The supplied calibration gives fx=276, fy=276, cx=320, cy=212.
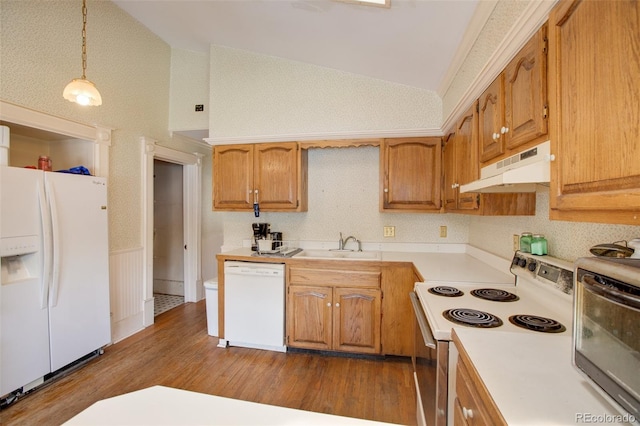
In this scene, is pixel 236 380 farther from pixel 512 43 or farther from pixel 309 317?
pixel 512 43

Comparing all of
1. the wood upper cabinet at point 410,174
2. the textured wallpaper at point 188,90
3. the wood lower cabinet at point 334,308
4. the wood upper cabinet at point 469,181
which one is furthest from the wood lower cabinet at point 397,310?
the textured wallpaper at point 188,90

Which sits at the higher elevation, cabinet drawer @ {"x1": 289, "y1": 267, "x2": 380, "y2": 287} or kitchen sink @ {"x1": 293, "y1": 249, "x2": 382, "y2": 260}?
kitchen sink @ {"x1": 293, "y1": 249, "x2": 382, "y2": 260}

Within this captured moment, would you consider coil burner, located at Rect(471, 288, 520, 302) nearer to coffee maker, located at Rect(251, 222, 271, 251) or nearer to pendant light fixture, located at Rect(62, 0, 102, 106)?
coffee maker, located at Rect(251, 222, 271, 251)

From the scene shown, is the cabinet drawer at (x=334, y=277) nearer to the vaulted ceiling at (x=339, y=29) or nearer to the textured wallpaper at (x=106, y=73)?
the vaulted ceiling at (x=339, y=29)

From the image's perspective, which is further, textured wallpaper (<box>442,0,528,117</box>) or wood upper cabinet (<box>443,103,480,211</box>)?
wood upper cabinet (<box>443,103,480,211</box>)

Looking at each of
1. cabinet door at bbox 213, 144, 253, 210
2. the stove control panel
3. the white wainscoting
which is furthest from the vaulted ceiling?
the white wainscoting

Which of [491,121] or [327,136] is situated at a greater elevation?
[327,136]

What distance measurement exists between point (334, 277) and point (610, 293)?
1.98 m

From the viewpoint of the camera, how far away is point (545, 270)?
4.63 ft

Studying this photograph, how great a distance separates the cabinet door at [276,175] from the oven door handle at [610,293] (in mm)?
2292

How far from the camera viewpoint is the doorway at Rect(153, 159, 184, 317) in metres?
4.21

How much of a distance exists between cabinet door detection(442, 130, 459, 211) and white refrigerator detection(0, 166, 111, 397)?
311 centimetres

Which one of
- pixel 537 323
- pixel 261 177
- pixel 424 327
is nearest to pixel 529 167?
pixel 537 323

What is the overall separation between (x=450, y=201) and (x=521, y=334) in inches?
56.8
